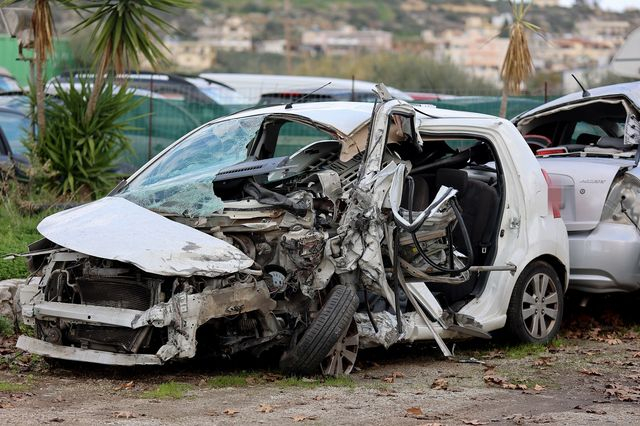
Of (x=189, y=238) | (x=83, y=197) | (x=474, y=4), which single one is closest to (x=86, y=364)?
(x=189, y=238)

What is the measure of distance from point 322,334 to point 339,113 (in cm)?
180

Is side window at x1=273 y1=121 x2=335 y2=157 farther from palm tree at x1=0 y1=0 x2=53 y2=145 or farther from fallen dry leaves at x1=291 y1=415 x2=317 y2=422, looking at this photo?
fallen dry leaves at x1=291 y1=415 x2=317 y2=422

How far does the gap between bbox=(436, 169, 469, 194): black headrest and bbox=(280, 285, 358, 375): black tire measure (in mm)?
1698

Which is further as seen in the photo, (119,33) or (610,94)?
(119,33)

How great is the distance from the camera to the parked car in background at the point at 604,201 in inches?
369

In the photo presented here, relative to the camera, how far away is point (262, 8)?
106000 millimetres

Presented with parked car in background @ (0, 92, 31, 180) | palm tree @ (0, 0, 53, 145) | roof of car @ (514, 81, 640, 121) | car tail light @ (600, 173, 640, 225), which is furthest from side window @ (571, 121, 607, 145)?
palm tree @ (0, 0, 53, 145)

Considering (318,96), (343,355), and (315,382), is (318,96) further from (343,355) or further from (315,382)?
(315,382)

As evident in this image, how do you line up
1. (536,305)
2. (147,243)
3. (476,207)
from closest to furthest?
(147,243), (476,207), (536,305)

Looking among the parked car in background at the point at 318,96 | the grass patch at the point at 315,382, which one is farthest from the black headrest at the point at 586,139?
the parked car in background at the point at 318,96

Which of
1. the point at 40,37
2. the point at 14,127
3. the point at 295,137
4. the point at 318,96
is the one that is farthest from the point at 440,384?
the point at 318,96

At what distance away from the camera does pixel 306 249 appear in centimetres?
755

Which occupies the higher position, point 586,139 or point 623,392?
point 586,139

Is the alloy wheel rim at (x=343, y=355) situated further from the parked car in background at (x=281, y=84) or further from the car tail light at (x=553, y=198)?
the parked car in background at (x=281, y=84)
